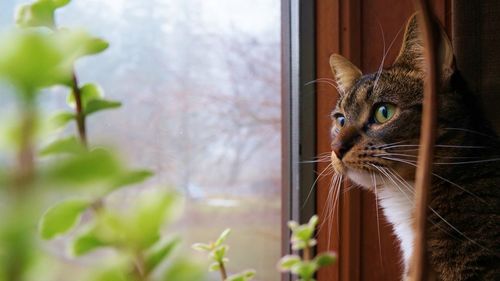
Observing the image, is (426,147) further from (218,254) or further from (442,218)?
(442,218)

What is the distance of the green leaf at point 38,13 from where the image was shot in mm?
211

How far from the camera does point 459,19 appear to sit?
3.19 feet

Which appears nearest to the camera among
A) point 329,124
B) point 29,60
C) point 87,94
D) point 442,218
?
point 29,60

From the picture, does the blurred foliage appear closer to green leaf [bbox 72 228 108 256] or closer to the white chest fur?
green leaf [bbox 72 228 108 256]

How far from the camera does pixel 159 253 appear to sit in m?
0.20

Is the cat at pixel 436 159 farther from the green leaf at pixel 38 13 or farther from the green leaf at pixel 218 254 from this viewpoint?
the green leaf at pixel 38 13

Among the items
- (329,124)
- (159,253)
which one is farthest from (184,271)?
(329,124)

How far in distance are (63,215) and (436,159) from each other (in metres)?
0.74

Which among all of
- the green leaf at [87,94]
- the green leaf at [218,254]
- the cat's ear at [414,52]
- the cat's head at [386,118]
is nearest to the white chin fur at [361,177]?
the cat's head at [386,118]

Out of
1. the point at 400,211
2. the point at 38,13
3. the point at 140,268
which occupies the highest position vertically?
the point at 38,13

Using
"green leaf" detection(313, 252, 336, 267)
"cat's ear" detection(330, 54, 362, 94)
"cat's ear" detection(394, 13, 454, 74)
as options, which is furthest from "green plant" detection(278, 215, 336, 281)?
"cat's ear" detection(330, 54, 362, 94)

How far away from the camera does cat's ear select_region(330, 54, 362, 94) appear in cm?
99

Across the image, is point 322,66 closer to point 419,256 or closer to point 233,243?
point 233,243

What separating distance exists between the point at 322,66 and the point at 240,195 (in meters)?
0.37
